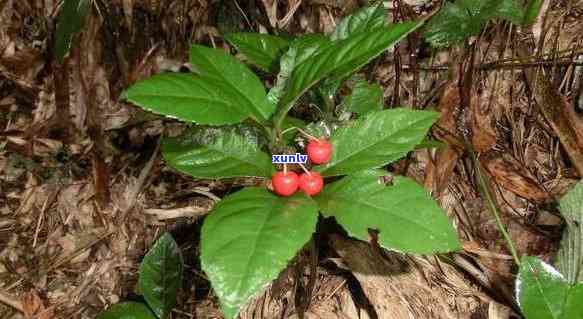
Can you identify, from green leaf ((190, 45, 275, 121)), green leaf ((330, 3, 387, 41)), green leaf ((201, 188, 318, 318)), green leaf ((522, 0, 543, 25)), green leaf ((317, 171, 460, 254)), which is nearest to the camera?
green leaf ((201, 188, 318, 318))

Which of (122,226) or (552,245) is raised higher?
(552,245)

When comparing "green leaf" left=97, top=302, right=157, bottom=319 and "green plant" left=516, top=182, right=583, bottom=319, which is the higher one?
"green plant" left=516, top=182, right=583, bottom=319

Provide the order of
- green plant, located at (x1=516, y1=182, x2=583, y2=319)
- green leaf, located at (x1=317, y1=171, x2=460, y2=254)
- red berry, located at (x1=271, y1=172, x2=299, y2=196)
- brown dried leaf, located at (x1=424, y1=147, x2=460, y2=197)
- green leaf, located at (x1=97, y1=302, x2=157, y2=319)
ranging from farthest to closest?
brown dried leaf, located at (x1=424, y1=147, x2=460, y2=197) → green leaf, located at (x1=97, y1=302, x2=157, y2=319) → green plant, located at (x1=516, y1=182, x2=583, y2=319) → red berry, located at (x1=271, y1=172, x2=299, y2=196) → green leaf, located at (x1=317, y1=171, x2=460, y2=254)

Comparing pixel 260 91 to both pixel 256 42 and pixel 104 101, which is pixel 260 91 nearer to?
pixel 256 42

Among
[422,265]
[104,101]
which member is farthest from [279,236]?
[104,101]

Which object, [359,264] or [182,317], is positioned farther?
[182,317]

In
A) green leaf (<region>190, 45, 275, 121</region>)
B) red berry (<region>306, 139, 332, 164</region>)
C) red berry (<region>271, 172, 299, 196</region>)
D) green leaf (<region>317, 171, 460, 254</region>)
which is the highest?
green leaf (<region>190, 45, 275, 121</region>)

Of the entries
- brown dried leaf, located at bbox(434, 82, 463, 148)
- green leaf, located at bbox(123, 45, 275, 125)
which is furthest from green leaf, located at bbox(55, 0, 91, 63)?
brown dried leaf, located at bbox(434, 82, 463, 148)

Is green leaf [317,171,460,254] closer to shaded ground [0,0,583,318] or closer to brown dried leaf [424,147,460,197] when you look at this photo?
shaded ground [0,0,583,318]
